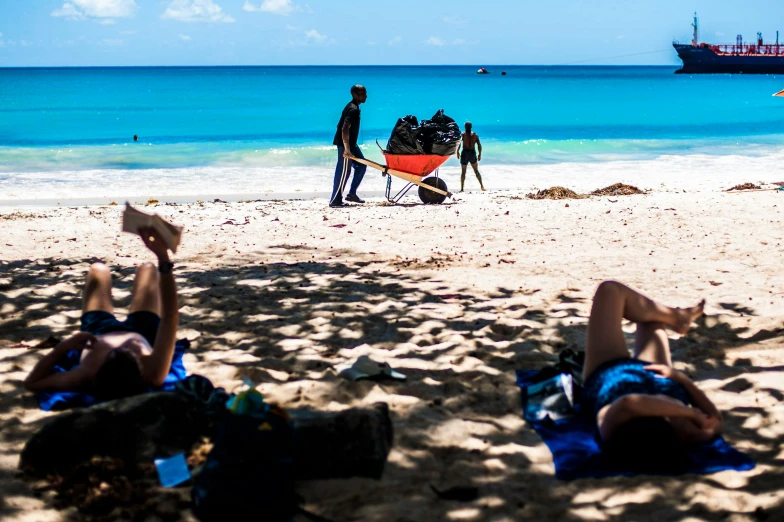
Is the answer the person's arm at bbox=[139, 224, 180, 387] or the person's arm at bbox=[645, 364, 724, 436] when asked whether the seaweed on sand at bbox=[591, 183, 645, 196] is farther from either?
the person's arm at bbox=[139, 224, 180, 387]

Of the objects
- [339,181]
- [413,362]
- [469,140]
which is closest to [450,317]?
[413,362]

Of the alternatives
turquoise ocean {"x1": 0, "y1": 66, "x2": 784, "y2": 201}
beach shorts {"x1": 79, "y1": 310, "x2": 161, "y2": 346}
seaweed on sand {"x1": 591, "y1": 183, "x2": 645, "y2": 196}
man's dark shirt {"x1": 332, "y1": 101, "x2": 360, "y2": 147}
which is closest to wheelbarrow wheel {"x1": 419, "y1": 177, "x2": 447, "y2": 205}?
man's dark shirt {"x1": 332, "y1": 101, "x2": 360, "y2": 147}

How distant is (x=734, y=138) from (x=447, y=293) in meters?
28.6

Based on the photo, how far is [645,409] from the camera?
3.31 m

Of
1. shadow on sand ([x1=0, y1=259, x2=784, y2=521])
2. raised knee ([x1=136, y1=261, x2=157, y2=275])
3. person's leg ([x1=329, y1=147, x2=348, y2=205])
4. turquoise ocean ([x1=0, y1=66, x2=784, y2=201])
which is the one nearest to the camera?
shadow on sand ([x1=0, y1=259, x2=784, y2=521])

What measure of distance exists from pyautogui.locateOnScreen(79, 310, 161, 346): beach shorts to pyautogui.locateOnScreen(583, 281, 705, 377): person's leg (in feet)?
7.23

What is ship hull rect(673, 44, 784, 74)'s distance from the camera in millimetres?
110625

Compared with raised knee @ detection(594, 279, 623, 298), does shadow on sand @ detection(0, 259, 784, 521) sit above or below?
below

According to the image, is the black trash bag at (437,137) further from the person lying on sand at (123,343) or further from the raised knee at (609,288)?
the raised knee at (609,288)

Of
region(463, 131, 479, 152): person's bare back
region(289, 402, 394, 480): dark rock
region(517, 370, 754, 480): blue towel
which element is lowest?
region(517, 370, 754, 480): blue towel

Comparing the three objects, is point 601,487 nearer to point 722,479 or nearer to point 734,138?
point 722,479

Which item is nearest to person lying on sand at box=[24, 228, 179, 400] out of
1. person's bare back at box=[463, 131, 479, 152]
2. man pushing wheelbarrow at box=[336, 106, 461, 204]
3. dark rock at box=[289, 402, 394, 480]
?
dark rock at box=[289, 402, 394, 480]

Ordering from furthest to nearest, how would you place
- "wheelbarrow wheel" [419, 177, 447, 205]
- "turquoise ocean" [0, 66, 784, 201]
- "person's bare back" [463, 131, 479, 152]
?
"turquoise ocean" [0, 66, 784, 201], "person's bare back" [463, 131, 479, 152], "wheelbarrow wheel" [419, 177, 447, 205]

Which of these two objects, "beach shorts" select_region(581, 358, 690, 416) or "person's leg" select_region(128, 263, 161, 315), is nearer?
"beach shorts" select_region(581, 358, 690, 416)
